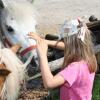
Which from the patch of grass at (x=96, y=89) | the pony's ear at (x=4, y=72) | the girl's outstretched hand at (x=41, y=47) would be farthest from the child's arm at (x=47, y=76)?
the patch of grass at (x=96, y=89)

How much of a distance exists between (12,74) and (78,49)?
2.92ft

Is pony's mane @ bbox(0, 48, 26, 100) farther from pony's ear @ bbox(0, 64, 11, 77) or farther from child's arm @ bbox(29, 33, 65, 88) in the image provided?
child's arm @ bbox(29, 33, 65, 88)

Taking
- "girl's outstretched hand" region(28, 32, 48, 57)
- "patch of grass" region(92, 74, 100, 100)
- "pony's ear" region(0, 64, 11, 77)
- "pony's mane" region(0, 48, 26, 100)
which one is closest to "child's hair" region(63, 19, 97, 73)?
"girl's outstretched hand" region(28, 32, 48, 57)

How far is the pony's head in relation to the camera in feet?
17.0

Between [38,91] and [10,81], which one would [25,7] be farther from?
[10,81]

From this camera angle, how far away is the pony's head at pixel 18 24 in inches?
204

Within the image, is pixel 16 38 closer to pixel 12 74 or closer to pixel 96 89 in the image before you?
pixel 96 89

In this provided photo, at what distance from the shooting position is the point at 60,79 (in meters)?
3.17

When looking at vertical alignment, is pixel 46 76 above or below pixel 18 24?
below

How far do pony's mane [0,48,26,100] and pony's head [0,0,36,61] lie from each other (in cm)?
95

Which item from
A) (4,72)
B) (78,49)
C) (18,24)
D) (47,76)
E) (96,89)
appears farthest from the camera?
(96,89)

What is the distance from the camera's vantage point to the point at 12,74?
395 centimetres

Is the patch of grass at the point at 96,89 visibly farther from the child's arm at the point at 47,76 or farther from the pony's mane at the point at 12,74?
the child's arm at the point at 47,76

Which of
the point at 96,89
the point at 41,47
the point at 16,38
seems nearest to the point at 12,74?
the point at 41,47
